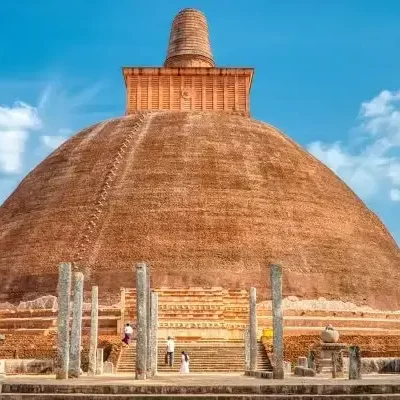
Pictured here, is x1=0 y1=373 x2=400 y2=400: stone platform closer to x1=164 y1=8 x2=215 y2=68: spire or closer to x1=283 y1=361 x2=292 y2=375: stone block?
x1=283 y1=361 x2=292 y2=375: stone block

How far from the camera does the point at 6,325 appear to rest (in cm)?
2461

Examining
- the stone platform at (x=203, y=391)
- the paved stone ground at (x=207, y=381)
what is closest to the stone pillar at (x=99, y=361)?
the paved stone ground at (x=207, y=381)

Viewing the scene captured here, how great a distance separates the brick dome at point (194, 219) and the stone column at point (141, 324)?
10.7m

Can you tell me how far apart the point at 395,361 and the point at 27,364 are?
8.13 meters

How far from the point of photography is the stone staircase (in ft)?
62.8

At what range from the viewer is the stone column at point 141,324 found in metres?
13.1

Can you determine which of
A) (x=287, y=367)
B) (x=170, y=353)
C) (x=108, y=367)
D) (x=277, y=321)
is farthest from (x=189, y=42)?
(x=277, y=321)

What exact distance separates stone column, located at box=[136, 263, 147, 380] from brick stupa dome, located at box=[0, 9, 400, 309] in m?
10.7

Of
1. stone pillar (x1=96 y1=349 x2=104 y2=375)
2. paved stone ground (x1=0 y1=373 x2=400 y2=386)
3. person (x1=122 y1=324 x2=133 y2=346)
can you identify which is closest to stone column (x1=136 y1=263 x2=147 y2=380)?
paved stone ground (x1=0 y1=373 x2=400 y2=386)

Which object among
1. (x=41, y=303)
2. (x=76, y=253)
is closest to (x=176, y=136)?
(x=76, y=253)

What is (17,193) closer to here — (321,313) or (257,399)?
(321,313)

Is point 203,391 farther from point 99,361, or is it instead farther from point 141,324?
point 99,361

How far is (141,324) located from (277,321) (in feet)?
7.46

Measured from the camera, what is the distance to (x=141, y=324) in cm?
1320
